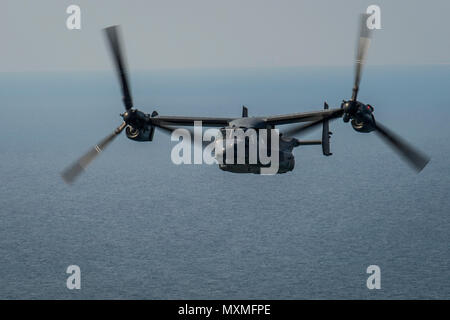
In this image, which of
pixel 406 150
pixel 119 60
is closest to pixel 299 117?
pixel 406 150

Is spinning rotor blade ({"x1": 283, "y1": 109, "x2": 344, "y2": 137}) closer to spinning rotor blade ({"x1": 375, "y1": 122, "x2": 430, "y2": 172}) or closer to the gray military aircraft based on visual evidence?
the gray military aircraft

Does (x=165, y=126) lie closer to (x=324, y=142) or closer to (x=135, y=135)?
(x=135, y=135)

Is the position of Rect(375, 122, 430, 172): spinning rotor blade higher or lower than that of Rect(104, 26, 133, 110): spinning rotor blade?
lower

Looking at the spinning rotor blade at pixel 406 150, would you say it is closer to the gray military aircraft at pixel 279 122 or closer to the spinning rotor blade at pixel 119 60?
the gray military aircraft at pixel 279 122

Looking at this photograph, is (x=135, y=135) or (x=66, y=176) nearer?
(x=66, y=176)

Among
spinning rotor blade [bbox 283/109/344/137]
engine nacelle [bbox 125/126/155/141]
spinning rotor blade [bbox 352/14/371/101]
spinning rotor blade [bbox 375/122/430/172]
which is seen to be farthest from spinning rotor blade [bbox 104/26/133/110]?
spinning rotor blade [bbox 375/122/430/172]

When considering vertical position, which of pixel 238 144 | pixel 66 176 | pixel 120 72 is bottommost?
pixel 66 176

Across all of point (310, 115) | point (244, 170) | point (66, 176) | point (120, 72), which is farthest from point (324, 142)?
point (66, 176)

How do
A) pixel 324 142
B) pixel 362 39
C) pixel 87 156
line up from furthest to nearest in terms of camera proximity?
pixel 324 142 → pixel 87 156 → pixel 362 39
